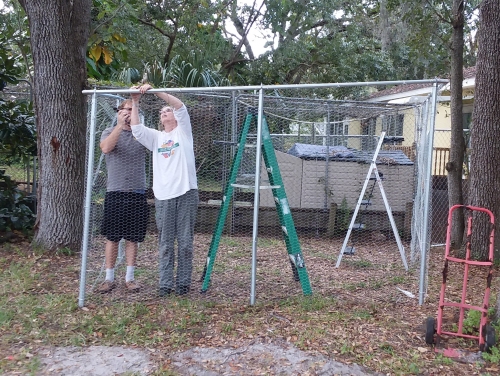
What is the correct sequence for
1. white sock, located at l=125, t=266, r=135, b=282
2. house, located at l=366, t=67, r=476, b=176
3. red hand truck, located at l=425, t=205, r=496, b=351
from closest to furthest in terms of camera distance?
1. red hand truck, located at l=425, t=205, r=496, b=351
2. white sock, located at l=125, t=266, r=135, b=282
3. house, located at l=366, t=67, r=476, b=176

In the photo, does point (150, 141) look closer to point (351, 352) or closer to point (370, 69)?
point (351, 352)

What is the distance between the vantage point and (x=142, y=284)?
577 centimetres

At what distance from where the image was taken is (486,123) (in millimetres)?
7195

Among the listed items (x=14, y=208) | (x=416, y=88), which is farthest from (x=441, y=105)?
(x=14, y=208)

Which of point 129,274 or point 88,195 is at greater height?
point 88,195

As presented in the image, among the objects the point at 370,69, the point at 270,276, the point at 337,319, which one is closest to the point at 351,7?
the point at 370,69

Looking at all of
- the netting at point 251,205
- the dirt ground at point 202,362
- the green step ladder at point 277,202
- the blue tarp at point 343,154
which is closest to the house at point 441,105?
the blue tarp at point 343,154

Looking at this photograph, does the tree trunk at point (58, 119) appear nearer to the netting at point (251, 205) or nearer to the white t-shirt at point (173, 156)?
the netting at point (251, 205)

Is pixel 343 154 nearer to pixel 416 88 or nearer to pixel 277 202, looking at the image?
pixel 277 202

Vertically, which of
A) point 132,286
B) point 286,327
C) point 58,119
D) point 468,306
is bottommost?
point 286,327

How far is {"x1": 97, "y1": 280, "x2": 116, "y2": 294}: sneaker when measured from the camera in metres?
5.44

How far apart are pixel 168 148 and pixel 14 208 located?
13.3ft

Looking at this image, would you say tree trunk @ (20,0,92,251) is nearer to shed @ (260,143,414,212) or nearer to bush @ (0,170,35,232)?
bush @ (0,170,35,232)

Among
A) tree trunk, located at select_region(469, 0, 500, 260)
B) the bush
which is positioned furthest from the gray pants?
tree trunk, located at select_region(469, 0, 500, 260)
